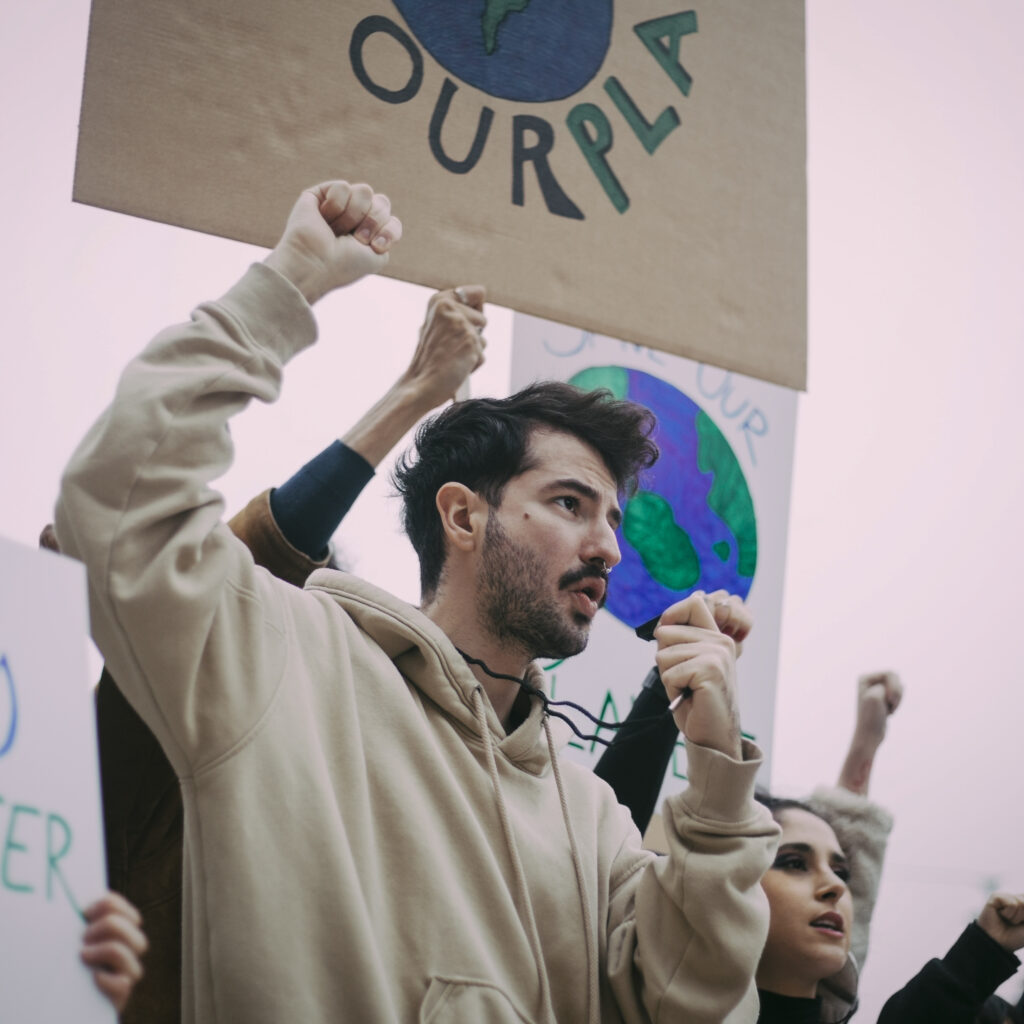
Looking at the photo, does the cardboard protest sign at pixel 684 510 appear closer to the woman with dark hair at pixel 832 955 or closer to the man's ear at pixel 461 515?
the woman with dark hair at pixel 832 955

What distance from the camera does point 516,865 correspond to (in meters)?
1.09

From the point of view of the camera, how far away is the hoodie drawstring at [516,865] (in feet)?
3.43

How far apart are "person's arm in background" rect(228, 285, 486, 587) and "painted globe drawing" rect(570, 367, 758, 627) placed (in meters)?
0.49

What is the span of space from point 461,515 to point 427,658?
27 cm

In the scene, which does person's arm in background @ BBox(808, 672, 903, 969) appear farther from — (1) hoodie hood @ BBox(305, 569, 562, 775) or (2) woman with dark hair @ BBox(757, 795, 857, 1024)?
(1) hoodie hood @ BBox(305, 569, 562, 775)

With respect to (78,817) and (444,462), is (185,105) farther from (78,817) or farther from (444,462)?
(78,817)

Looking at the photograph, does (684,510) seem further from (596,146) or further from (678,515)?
(596,146)

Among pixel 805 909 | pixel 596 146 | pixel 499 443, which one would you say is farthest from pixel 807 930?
pixel 596 146

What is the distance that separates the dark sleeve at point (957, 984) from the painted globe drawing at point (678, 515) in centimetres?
63

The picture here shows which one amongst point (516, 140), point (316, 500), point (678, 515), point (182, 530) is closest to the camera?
point (182, 530)

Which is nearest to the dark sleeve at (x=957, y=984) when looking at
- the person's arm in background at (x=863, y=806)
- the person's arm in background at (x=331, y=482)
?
the person's arm in background at (x=863, y=806)

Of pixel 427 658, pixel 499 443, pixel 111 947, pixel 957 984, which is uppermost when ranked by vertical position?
pixel 499 443

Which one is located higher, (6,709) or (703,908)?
(6,709)

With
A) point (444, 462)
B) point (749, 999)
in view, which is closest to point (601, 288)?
point (444, 462)
